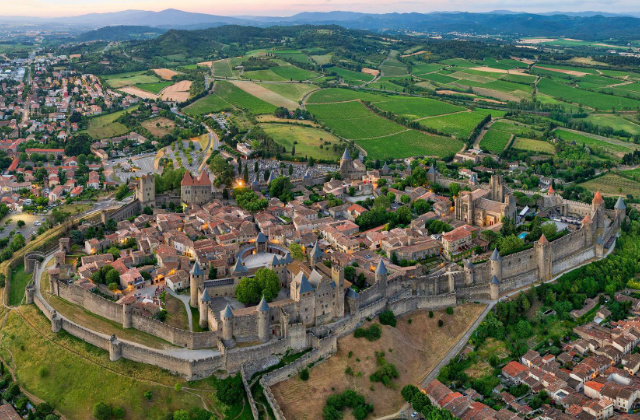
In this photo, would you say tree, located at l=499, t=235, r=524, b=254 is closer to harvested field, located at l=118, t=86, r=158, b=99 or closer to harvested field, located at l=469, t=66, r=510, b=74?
harvested field, located at l=118, t=86, r=158, b=99

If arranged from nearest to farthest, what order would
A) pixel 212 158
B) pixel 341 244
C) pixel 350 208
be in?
pixel 341 244, pixel 350 208, pixel 212 158

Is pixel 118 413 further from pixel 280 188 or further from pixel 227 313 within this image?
pixel 280 188

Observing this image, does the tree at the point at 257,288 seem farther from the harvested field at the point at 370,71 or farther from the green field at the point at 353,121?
the harvested field at the point at 370,71

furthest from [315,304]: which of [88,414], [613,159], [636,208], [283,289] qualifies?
[613,159]

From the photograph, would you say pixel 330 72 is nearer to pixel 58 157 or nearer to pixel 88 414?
pixel 58 157

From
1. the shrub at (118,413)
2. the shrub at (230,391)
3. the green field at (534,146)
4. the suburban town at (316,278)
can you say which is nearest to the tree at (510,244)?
the suburban town at (316,278)
